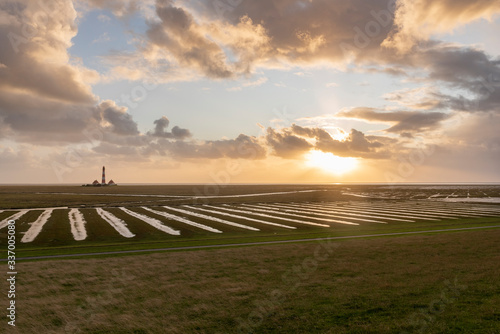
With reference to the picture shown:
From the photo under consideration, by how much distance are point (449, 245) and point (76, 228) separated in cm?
2997

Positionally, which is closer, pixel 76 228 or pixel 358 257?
pixel 358 257

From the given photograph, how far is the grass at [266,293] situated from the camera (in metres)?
8.83

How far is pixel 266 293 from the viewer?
11219mm

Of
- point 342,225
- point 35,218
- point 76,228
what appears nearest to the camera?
point 76,228

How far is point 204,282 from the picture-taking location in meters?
12.6

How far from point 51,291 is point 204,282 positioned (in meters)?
5.43

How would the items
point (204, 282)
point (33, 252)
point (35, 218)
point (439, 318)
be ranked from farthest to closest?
point (35, 218) < point (33, 252) < point (204, 282) < point (439, 318)

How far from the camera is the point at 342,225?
106ft

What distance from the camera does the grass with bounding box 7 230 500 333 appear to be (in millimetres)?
8828

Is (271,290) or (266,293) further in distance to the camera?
(271,290)

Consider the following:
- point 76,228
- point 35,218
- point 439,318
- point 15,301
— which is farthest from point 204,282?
point 35,218

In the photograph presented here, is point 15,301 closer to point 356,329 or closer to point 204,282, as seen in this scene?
point 204,282

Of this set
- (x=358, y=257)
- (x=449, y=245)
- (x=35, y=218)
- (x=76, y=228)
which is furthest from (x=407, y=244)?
(x=35, y=218)

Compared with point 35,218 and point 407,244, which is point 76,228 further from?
point 407,244
